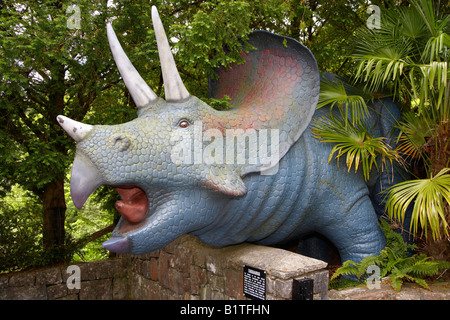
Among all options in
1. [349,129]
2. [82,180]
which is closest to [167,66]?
[82,180]

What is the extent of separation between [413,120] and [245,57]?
1655mm

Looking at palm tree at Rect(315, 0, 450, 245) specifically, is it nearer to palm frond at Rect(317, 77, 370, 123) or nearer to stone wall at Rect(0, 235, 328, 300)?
palm frond at Rect(317, 77, 370, 123)

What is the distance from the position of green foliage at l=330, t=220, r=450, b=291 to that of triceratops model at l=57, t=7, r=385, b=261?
123mm

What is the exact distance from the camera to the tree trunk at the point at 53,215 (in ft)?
16.2

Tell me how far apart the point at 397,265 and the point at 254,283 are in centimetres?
137

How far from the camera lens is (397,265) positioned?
3.95 m

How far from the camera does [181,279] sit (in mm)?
4379

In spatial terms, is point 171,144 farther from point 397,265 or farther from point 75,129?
point 397,265

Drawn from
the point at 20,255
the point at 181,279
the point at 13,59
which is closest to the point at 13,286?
the point at 20,255

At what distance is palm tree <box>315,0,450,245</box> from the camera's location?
3.73 meters

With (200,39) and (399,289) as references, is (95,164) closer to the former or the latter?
(200,39)

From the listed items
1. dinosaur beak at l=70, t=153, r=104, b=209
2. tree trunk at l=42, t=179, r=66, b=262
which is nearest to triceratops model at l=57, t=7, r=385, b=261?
dinosaur beak at l=70, t=153, r=104, b=209

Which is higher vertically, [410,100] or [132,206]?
[410,100]

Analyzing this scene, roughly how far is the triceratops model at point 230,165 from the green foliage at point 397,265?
12cm
